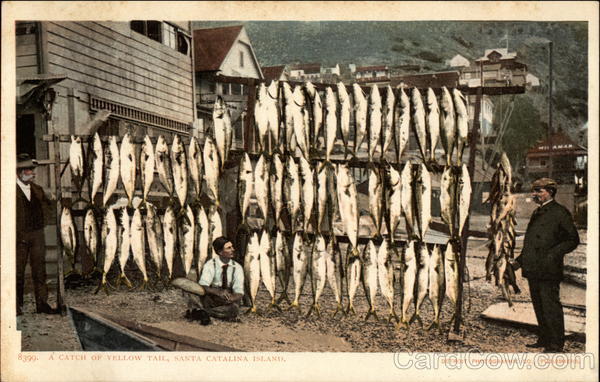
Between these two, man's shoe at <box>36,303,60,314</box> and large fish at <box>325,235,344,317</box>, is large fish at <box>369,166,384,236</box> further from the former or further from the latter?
man's shoe at <box>36,303,60,314</box>

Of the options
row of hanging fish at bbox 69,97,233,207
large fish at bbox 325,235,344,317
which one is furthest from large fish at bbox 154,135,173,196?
large fish at bbox 325,235,344,317

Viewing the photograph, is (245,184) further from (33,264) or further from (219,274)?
(33,264)

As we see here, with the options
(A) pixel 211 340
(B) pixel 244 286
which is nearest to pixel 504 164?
(B) pixel 244 286

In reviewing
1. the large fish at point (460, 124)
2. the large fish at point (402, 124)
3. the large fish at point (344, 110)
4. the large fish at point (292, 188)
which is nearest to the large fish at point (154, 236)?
the large fish at point (292, 188)

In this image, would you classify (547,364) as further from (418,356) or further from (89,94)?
(89,94)

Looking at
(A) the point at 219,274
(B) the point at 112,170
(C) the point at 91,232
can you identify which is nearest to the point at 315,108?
(A) the point at 219,274

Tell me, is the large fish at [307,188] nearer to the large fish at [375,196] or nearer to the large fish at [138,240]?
the large fish at [375,196]
